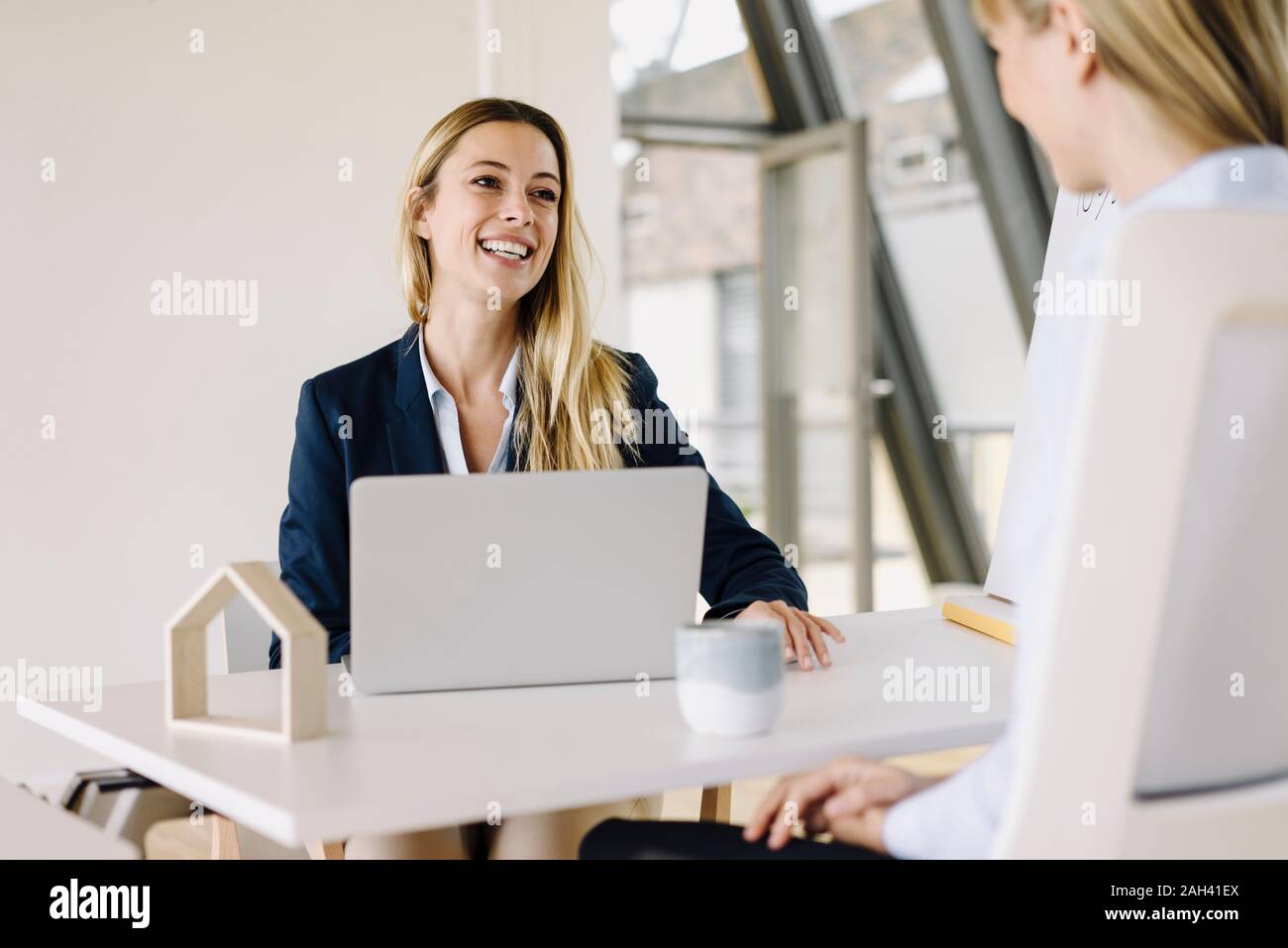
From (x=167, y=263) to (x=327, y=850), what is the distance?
194cm

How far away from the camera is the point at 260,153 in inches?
128

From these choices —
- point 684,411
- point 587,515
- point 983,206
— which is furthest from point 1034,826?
point 684,411

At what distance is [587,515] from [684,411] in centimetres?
508

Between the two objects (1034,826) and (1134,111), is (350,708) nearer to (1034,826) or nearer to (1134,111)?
(1034,826)

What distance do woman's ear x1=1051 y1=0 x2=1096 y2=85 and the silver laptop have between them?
0.51m

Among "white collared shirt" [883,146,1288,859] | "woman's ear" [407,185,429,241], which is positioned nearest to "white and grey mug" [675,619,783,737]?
"white collared shirt" [883,146,1288,859]

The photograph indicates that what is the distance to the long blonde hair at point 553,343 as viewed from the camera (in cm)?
215

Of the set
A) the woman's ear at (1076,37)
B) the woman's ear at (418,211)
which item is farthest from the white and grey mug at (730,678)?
the woman's ear at (418,211)

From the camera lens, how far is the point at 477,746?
1120 mm

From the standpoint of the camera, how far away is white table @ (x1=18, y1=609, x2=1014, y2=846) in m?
0.97

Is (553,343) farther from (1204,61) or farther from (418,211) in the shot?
(1204,61)

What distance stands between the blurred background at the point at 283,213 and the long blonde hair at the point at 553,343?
106cm
